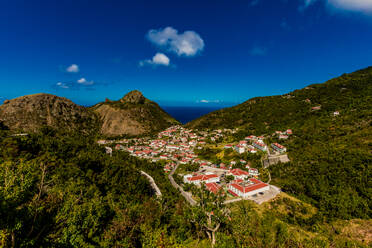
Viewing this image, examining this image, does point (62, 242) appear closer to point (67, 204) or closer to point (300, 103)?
point (67, 204)

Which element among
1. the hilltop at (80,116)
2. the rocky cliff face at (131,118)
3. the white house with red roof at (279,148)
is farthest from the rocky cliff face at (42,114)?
the white house with red roof at (279,148)

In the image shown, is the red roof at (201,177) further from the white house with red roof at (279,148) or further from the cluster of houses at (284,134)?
the cluster of houses at (284,134)

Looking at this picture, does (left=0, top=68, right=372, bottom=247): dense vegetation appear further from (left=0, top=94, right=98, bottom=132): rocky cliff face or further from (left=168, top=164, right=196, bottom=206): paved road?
(left=0, top=94, right=98, bottom=132): rocky cliff face

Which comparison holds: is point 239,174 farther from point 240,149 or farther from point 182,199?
point 182,199

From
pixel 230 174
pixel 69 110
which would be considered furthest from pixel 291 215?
pixel 69 110

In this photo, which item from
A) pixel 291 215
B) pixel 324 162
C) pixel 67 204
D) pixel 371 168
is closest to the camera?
pixel 67 204

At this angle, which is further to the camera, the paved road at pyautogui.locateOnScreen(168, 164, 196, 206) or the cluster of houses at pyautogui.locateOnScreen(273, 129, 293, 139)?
the cluster of houses at pyautogui.locateOnScreen(273, 129, 293, 139)

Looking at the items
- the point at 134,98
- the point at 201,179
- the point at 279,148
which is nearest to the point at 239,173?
the point at 201,179

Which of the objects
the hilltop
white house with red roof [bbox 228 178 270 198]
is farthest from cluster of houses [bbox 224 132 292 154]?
the hilltop
